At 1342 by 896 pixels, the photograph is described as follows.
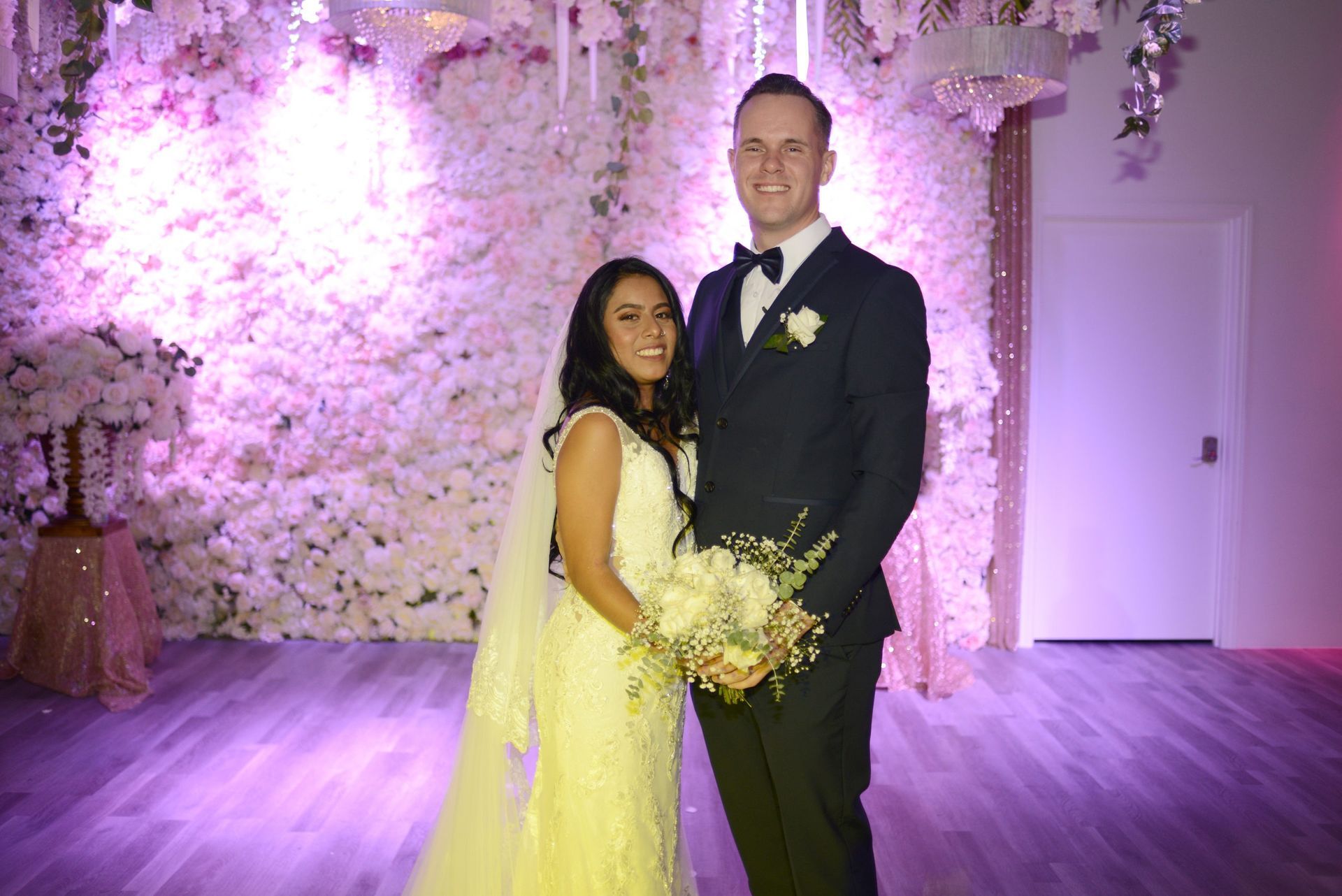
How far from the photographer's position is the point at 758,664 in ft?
→ 6.19

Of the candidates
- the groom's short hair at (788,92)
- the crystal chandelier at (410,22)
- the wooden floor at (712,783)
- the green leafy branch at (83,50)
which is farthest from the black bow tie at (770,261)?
the green leafy branch at (83,50)

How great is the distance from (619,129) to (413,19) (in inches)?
57.1

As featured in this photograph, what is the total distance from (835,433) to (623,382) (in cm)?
45

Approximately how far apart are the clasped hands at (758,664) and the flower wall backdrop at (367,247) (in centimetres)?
340

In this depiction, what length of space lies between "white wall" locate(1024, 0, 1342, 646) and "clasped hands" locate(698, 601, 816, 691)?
3.78 metres

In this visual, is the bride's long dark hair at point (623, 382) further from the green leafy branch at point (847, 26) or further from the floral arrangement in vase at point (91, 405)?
the green leafy branch at point (847, 26)

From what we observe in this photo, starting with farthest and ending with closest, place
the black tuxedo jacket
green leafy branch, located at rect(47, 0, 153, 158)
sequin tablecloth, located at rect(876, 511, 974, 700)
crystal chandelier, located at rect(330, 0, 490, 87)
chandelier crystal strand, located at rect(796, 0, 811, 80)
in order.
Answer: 1. chandelier crystal strand, located at rect(796, 0, 811, 80)
2. sequin tablecloth, located at rect(876, 511, 974, 700)
3. crystal chandelier, located at rect(330, 0, 490, 87)
4. green leafy branch, located at rect(47, 0, 153, 158)
5. the black tuxedo jacket

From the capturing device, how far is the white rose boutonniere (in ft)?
6.61

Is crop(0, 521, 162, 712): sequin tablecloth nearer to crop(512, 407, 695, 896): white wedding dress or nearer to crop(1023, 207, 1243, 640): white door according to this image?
crop(512, 407, 695, 896): white wedding dress

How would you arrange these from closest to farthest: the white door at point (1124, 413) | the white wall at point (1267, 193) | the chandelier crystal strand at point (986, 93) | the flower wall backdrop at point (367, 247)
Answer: the chandelier crystal strand at point (986, 93)
the flower wall backdrop at point (367, 247)
the white wall at point (1267, 193)
the white door at point (1124, 413)

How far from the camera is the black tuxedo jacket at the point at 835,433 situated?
1949mm

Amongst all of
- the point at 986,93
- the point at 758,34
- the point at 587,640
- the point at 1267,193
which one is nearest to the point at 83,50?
the point at 758,34

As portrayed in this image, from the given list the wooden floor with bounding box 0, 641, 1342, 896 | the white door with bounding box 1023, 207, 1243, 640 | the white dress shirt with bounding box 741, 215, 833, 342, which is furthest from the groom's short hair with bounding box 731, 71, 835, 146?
the white door with bounding box 1023, 207, 1243, 640

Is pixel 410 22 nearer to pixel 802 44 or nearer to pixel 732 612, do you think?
pixel 802 44
